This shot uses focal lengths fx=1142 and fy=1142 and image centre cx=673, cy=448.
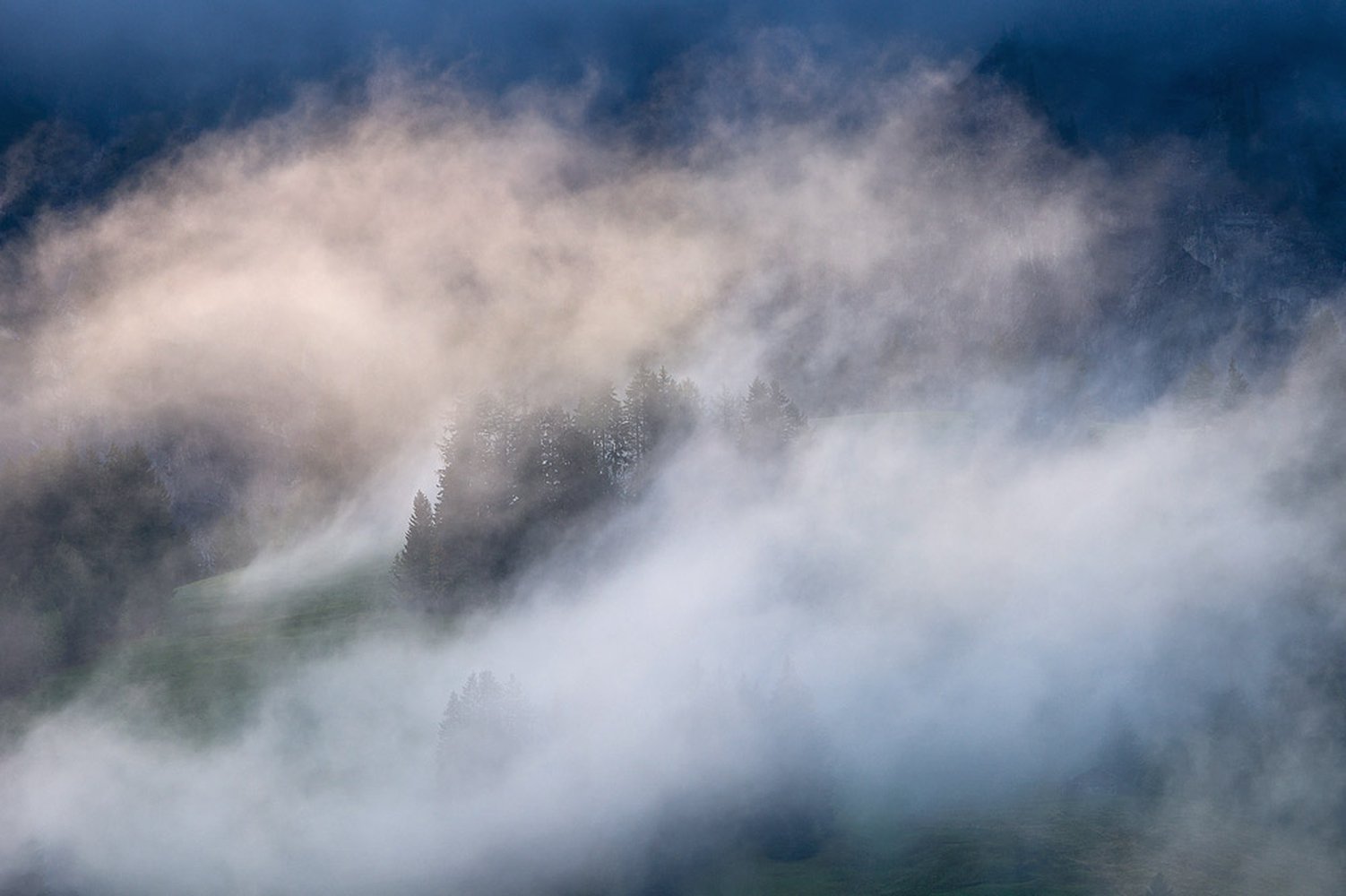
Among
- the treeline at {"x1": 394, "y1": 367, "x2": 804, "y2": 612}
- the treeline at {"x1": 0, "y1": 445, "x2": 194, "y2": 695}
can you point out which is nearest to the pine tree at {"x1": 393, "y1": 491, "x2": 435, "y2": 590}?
the treeline at {"x1": 394, "y1": 367, "x2": 804, "y2": 612}

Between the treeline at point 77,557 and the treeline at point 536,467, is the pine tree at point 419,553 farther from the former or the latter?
the treeline at point 77,557

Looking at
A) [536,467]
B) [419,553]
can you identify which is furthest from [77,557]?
[536,467]

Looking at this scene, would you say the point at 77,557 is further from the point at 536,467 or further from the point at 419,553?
the point at 536,467

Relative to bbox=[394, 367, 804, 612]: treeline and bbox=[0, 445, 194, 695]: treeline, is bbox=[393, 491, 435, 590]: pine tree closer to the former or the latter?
bbox=[394, 367, 804, 612]: treeline

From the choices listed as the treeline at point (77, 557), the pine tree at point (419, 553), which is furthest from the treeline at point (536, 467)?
the treeline at point (77, 557)

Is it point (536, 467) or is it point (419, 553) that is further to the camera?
point (536, 467)

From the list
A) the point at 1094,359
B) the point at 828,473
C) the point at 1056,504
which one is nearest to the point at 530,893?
the point at 828,473
